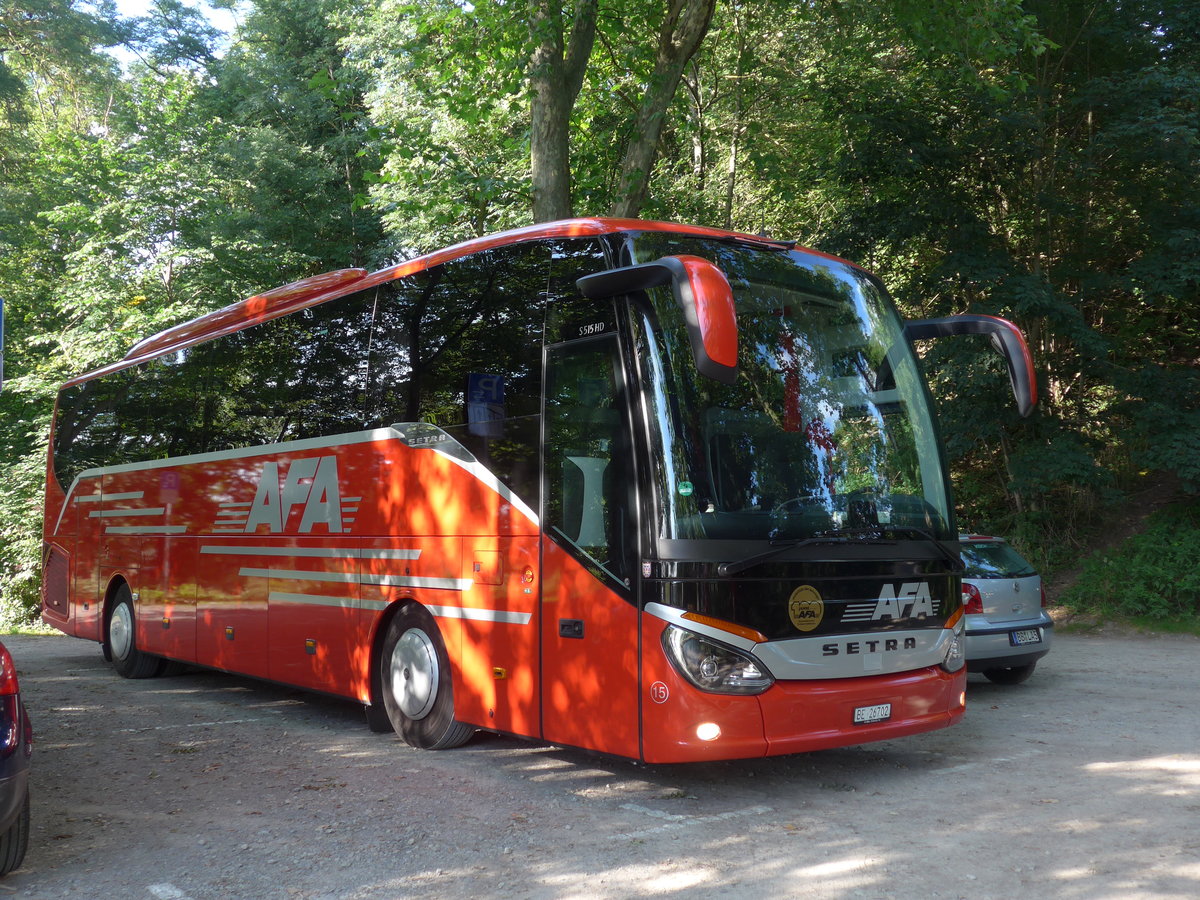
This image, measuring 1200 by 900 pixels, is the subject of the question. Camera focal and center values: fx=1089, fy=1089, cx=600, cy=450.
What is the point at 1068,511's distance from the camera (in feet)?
65.7

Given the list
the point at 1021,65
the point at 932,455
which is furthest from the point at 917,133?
the point at 932,455

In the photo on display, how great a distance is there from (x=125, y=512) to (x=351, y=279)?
497 centimetres

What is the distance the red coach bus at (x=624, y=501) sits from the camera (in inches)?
248

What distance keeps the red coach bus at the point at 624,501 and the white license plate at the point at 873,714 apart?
0.02m

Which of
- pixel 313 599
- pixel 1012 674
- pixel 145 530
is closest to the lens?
pixel 313 599

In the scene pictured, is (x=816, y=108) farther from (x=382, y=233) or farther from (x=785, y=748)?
(x=785, y=748)

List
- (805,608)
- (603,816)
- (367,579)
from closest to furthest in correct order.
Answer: (603,816), (805,608), (367,579)

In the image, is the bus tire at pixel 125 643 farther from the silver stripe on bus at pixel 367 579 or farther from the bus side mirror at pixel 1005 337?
the bus side mirror at pixel 1005 337

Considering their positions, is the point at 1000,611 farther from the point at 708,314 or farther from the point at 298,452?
the point at 298,452

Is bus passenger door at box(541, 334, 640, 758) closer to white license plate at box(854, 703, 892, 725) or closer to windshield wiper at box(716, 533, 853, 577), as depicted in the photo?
windshield wiper at box(716, 533, 853, 577)

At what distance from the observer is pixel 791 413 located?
6.72 m

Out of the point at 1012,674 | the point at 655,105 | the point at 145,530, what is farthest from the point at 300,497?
the point at 655,105

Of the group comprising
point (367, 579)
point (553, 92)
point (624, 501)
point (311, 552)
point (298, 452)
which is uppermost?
point (553, 92)

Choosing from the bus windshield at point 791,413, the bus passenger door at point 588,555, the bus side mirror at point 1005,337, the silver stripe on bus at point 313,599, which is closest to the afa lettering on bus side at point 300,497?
the silver stripe on bus at point 313,599
